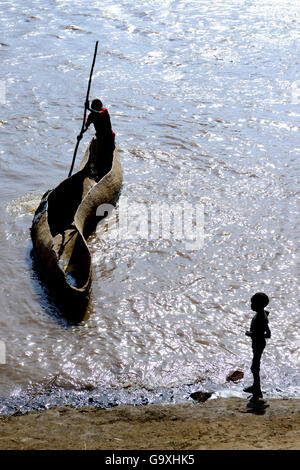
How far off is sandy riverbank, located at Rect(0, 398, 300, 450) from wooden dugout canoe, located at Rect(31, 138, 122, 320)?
1.42 metres

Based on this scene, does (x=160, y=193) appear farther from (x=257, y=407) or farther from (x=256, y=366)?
(x=257, y=407)

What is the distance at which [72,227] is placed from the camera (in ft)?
22.9

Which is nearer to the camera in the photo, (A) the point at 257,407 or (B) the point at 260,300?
(B) the point at 260,300

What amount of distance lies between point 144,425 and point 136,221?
392 centimetres

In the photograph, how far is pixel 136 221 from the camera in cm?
788

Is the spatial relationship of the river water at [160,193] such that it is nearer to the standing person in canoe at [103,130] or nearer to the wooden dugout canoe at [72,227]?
the wooden dugout canoe at [72,227]

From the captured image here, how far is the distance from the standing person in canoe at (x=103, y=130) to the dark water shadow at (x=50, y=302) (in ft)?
8.07

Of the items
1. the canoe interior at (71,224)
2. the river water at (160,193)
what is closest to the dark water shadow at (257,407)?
the river water at (160,193)

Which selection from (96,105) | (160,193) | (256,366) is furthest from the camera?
(160,193)

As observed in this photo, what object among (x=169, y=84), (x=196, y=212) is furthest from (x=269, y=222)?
(x=169, y=84)

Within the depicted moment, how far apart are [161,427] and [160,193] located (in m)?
4.84

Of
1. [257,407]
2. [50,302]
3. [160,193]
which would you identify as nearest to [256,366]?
[257,407]

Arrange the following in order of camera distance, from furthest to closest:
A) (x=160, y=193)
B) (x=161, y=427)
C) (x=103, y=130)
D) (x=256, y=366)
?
1. (x=160, y=193)
2. (x=103, y=130)
3. (x=256, y=366)
4. (x=161, y=427)

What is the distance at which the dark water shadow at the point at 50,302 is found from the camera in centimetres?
579
